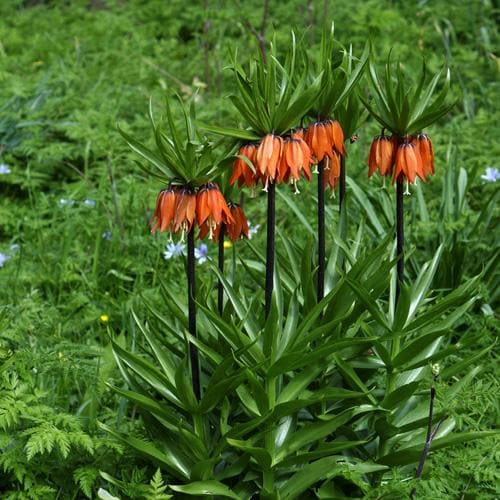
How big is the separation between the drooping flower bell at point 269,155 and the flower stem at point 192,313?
24 centimetres

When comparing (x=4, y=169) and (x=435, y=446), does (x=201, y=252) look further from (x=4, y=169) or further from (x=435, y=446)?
(x=435, y=446)

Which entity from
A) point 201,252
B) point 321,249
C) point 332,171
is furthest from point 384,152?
point 201,252

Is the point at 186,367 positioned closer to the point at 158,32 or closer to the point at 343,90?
the point at 343,90

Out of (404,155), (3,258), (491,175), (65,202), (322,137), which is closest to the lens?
(322,137)

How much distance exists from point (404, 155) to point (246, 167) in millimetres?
437

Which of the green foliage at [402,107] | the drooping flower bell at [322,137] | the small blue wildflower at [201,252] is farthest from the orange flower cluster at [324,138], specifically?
the small blue wildflower at [201,252]

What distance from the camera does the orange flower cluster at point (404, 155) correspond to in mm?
2467

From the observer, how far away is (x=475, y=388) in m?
2.55

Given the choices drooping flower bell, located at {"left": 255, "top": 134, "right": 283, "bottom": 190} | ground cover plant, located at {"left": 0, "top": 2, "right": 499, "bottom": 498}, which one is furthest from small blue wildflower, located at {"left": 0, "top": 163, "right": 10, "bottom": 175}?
drooping flower bell, located at {"left": 255, "top": 134, "right": 283, "bottom": 190}

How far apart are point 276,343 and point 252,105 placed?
24.0 inches

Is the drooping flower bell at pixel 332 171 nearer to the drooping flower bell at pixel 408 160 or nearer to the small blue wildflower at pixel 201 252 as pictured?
the drooping flower bell at pixel 408 160

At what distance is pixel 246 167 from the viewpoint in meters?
2.29

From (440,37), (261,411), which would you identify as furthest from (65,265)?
(440,37)

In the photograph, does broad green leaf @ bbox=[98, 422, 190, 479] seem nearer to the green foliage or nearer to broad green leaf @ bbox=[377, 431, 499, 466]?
broad green leaf @ bbox=[377, 431, 499, 466]
